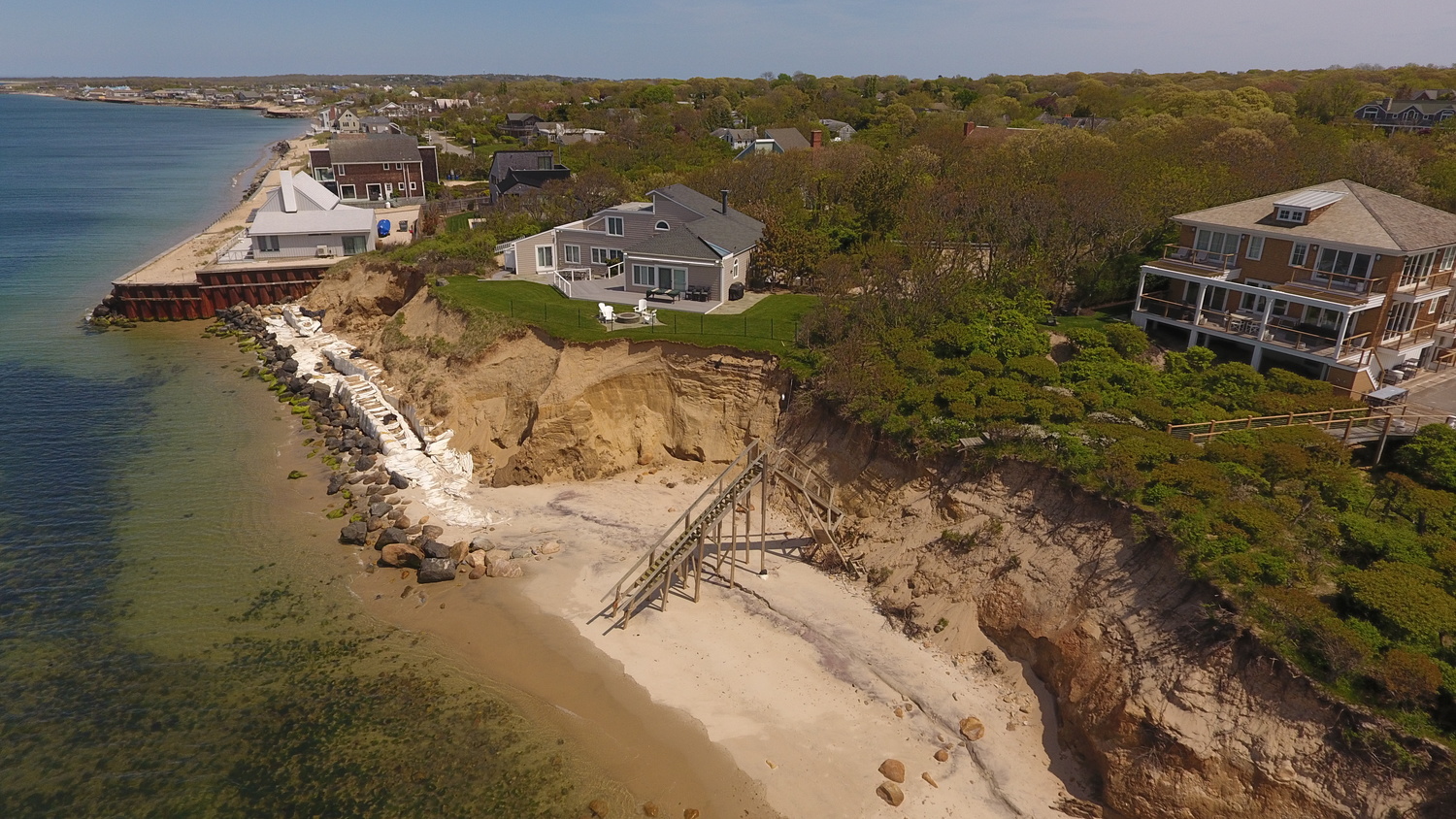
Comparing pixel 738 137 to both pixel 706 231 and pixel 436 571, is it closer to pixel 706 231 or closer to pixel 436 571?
pixel 706 231

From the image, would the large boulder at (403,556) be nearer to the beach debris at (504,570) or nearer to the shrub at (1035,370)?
the beach debris at (504,570)

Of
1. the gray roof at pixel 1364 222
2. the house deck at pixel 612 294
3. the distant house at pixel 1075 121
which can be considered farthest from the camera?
the distant house at pixel 1075 121

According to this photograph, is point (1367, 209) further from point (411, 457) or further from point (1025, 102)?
point (1025, 102)

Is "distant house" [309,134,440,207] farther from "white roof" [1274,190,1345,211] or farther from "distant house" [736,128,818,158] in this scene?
"white roof" [1274,190,1345,211]

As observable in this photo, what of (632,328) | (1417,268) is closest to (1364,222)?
(1417,268)

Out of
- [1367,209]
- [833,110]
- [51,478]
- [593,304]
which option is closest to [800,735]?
[593,304]

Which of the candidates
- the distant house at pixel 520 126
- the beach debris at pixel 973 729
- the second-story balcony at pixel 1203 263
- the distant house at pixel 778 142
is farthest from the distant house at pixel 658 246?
the distant house at pixel 520 126
